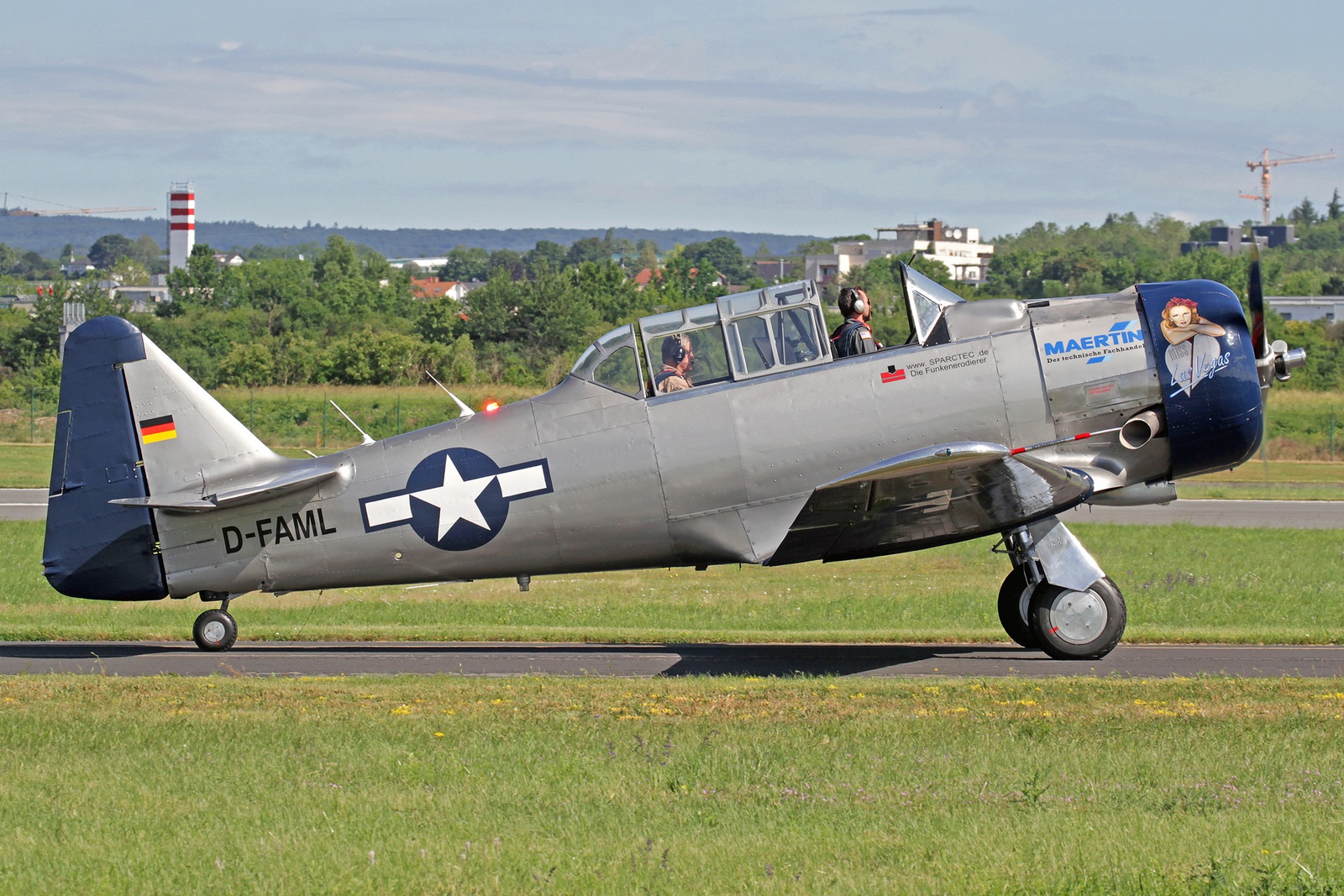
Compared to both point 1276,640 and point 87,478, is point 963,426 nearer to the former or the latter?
point 1276,640

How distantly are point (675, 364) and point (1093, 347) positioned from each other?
335 cm

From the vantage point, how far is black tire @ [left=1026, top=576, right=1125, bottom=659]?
11.4 meters

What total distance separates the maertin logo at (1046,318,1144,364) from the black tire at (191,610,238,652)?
7.72 metres

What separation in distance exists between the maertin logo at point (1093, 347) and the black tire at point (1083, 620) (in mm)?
1868

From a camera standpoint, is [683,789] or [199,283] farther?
[199,283]

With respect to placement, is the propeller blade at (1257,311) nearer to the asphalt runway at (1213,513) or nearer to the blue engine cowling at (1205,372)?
the blue engine cowling at (1205,372)

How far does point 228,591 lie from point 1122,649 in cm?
803

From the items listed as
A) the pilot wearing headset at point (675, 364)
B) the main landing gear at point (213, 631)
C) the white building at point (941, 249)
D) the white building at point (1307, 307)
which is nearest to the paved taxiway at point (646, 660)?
the main landing gear at point (213, 631)

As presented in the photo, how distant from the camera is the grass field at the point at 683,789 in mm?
5773

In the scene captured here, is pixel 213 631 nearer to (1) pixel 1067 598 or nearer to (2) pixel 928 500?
(2) pixel 928 500

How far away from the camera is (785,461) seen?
1108 centimetres

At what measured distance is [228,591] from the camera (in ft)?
40.7

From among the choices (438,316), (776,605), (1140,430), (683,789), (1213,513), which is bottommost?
(1213,513)

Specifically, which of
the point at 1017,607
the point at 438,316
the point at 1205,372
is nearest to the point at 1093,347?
the point at 1205,372
